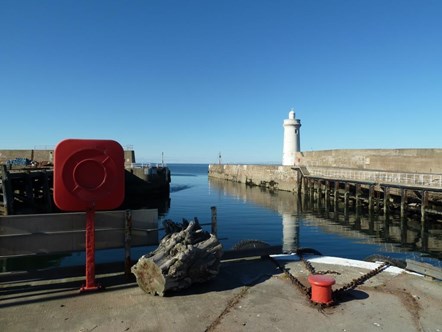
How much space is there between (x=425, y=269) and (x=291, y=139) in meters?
46.7

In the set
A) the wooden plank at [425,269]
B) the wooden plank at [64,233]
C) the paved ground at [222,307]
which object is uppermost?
the wooden plank at [64,233]

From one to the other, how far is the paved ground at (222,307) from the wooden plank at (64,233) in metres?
0.62

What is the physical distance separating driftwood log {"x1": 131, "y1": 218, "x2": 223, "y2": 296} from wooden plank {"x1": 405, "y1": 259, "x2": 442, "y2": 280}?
3.86 metres

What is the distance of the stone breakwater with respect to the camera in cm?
4800

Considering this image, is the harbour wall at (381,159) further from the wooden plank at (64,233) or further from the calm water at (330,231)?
the wooden plank at (64,233)

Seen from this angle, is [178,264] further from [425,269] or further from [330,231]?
[330,231]

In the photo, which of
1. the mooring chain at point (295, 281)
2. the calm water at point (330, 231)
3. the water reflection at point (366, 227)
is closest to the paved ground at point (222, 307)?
the mooring chain at point (295, 281)

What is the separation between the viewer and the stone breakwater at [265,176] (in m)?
48.0

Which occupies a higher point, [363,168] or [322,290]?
[363,168]

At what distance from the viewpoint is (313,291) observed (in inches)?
205

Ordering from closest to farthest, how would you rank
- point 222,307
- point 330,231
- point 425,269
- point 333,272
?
point 222,307, point 425,269, point 333,272, point 330,231

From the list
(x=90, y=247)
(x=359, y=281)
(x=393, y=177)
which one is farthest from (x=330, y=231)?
(x=90, y=247)

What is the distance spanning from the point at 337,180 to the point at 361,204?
10.1 feet

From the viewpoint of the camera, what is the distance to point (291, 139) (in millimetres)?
52281
